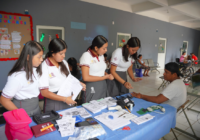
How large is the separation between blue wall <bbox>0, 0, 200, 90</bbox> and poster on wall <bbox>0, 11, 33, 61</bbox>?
152mm

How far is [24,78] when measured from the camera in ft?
4.21

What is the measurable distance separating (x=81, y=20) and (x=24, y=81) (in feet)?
14.7

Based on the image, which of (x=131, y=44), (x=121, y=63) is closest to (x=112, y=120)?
(x=121, y=63)

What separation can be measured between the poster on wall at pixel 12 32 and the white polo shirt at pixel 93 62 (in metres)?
3.09

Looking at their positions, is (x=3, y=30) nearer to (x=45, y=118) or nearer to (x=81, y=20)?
(x=81, y=20)

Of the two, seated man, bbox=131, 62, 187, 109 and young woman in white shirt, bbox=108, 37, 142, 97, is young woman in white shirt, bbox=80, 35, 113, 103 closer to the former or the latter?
young woman in white shirt, bbox=108, 37, 142, 97

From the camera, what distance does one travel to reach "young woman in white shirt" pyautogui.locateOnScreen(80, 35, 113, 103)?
1.84 m

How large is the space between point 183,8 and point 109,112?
282 inches

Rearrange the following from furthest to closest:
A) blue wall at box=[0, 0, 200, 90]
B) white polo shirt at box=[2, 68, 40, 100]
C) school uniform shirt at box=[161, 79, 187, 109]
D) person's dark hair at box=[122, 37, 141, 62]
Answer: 1. blue wall at box=[0, 0, 200, 90]
2. person's dark hair at box=[122, 37, 141, 62]
3. school uniform shirt at box=[161, 79, 187, 109]
4. white polo shirt at box=[2, 68, 40, 100]

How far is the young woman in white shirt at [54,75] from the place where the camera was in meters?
1.46

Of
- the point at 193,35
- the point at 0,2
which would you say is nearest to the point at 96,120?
the point at 0,2

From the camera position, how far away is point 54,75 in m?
1.54

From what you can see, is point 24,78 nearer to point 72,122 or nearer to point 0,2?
point 72,122

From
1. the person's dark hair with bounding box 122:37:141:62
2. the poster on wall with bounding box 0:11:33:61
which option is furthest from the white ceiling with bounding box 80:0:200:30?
the person's dark hair with bounding box 122:37:141:62
